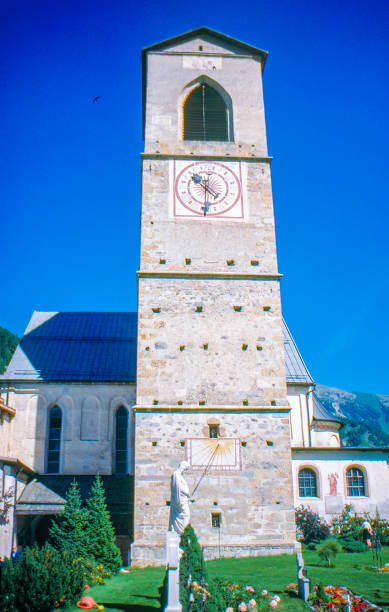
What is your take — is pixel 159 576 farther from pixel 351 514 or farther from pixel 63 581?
pixel 351 514

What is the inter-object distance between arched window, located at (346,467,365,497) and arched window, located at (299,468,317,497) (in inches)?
60.5

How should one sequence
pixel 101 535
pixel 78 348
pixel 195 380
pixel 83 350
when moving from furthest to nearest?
pixel 78 348
pixel 83 350
pixel 195 380
pixel 101 535

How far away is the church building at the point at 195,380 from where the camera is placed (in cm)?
2216

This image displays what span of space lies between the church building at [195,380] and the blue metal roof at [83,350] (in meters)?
0.10

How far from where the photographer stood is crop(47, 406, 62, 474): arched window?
87.3 ft

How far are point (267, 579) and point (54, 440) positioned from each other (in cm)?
1306

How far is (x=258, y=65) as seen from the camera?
29.6 metres

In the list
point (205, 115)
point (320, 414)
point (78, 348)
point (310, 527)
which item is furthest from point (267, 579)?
point (205, 115)

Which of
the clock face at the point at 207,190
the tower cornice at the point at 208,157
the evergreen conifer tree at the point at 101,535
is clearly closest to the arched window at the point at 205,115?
the tower cornice at the point at 208,157

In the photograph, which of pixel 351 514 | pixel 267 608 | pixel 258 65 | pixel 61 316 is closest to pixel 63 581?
pixel 267 608

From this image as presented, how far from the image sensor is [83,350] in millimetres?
30125

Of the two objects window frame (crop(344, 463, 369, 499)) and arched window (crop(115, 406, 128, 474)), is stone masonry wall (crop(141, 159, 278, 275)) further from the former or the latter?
window frame (crop(344, 463, 369, 499))

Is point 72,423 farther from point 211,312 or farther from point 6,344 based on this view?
point 6,344

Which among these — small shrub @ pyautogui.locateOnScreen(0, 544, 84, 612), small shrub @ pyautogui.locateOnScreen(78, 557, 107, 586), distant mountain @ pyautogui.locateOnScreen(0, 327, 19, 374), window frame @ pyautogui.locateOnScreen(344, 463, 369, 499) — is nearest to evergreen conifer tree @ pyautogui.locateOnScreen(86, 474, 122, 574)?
small shrub @ pyautogui.locateOnScreen(78, 557, 107, 586)
